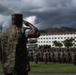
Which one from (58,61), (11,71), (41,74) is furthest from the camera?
(58,61)

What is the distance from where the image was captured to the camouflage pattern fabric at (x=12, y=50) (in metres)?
7.83

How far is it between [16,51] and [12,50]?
0.09 meters

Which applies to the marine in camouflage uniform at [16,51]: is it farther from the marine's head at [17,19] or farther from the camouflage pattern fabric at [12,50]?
the marine's head at [17,19]

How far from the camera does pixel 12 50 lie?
785 centimetres

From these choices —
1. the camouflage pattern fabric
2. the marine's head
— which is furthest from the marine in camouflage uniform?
the marine's head

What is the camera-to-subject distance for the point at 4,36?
26.3 ft

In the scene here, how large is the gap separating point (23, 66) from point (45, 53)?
36209 mm

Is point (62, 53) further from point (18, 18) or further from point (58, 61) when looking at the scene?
point (18, 18)

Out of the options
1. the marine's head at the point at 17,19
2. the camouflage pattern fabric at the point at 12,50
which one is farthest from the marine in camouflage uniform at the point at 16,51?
the marine's head at the point at 17,19

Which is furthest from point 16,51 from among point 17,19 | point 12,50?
point 17,19

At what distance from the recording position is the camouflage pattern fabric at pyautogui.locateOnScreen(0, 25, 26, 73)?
783cm

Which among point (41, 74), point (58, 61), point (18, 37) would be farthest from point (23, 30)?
point (58, 61)

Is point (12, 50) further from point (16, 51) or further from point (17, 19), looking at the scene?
point (17, 19)

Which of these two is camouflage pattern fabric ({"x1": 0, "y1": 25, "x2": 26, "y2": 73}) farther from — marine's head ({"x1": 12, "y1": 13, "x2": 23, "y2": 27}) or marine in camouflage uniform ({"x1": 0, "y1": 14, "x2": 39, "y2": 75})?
marine's head ({"x1": 12, "y1": 13, "x2": 23, "y2": 27})
